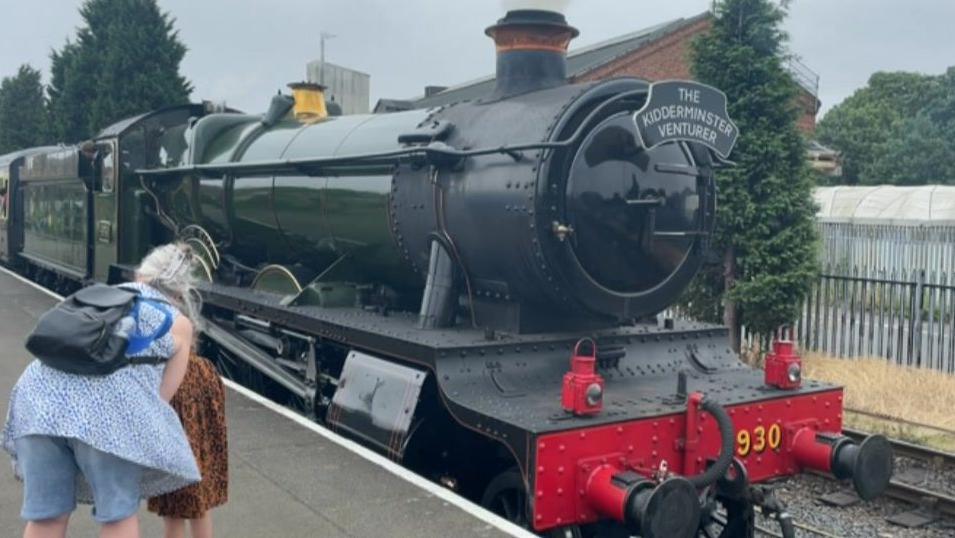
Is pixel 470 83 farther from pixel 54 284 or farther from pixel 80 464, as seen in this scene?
pixel 80 464

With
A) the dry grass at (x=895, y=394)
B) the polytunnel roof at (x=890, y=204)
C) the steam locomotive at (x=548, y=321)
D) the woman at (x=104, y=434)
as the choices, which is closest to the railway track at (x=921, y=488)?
the dry grass at (x=895, y=394)

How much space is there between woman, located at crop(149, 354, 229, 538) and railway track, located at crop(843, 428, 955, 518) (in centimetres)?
481

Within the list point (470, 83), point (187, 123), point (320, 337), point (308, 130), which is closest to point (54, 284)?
point (187, 123)

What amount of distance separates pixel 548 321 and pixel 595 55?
24.8m

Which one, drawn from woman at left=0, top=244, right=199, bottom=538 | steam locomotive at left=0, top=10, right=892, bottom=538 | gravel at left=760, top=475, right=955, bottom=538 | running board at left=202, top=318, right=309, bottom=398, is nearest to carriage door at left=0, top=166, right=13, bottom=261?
running board at left=202, top=318, right=309, bottom=398

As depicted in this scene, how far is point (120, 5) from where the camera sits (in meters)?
35.1

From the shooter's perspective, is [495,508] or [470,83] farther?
[470,83]

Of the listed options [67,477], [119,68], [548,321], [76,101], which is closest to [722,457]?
[548,321]

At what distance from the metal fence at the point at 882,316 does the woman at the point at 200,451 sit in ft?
29.1

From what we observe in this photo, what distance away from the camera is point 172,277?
121 inches

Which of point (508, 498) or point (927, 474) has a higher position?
point (508, 498)

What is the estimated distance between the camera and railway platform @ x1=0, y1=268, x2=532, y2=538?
4.12m

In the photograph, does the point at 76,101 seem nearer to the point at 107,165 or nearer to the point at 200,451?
the point at 107,165

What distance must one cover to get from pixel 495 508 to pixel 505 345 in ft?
2.83
